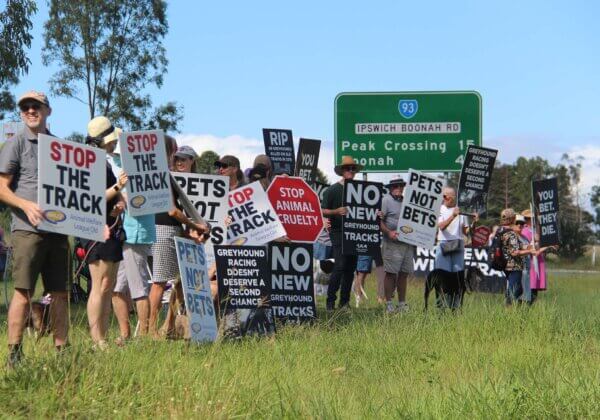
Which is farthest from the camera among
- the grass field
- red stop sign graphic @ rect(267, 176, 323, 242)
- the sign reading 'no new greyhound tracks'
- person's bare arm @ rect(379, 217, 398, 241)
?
the sign reading 'no new greyhound tracks'

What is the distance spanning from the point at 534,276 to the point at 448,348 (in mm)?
8067

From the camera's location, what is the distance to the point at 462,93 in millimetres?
23062

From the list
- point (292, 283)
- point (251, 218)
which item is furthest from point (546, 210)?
point (251, 218)

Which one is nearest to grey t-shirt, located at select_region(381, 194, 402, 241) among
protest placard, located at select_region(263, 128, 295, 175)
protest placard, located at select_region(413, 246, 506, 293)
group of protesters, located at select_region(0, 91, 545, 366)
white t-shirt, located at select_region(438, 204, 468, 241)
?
group of protesters, located at select_region(0, 91, 545, 366)

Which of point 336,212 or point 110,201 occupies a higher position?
point 336,212

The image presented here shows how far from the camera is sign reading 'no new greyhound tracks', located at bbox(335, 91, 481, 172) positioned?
23125mm

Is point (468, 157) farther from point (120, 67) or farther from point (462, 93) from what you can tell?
point (120, 67)

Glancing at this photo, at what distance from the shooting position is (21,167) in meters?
8.25

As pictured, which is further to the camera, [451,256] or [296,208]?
[451,256]

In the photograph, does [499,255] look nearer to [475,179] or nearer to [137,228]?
[475,179]

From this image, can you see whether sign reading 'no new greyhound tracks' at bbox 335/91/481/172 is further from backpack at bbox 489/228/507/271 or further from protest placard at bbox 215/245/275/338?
protest placard at bbox 215/245/275/338

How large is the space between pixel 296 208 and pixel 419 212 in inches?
111

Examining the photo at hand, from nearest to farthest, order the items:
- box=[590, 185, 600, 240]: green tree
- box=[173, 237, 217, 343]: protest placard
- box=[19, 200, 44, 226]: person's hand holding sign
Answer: box=[19, 200, 44, 226]: person's hand holding sign
box=[173, 237, 217, 343]: protest placard
box=[590, 185, 600, 240]: green tree

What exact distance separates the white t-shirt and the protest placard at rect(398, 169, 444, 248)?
0.46 feet
